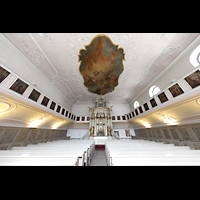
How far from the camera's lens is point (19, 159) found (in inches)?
84.0

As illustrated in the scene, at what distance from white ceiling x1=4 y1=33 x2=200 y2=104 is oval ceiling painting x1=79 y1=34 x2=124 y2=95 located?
0.91 m

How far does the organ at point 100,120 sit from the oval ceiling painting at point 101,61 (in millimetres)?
4802

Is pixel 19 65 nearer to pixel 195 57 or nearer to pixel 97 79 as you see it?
→ pixel 97 79

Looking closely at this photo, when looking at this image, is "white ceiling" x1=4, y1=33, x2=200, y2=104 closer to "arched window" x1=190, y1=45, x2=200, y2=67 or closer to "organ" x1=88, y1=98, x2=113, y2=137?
"arched window" x1=190, y1=45, x2=200, y2=67

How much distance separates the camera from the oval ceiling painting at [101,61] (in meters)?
4.39

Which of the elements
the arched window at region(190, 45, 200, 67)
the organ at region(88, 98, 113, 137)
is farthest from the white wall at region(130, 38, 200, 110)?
the organ at region(88, 98, 113, 137)

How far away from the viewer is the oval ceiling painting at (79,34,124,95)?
14.4 ft

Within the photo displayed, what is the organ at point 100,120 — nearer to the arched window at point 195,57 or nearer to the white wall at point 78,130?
the white wall at point 78,130

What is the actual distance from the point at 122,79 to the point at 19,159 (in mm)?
8498
